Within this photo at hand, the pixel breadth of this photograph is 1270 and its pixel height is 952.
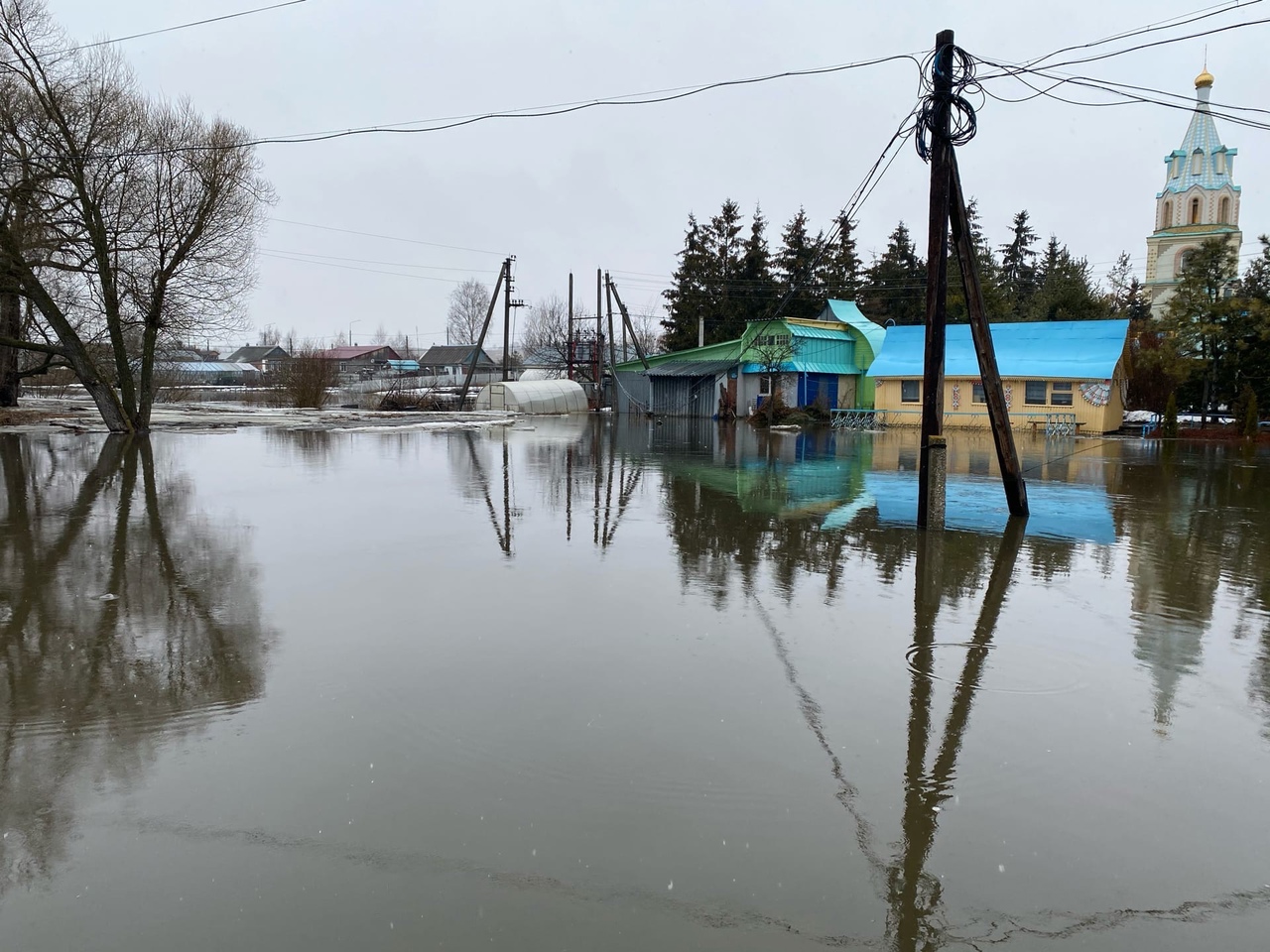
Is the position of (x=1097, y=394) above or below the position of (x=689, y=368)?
below

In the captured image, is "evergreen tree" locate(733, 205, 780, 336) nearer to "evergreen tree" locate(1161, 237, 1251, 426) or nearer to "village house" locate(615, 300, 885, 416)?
"village house" locate(615, 300, 885, 416)

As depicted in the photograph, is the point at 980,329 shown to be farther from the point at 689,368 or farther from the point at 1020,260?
the point at 1020,260

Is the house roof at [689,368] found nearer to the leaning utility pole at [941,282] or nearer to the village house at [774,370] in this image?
the village house at [774,370]

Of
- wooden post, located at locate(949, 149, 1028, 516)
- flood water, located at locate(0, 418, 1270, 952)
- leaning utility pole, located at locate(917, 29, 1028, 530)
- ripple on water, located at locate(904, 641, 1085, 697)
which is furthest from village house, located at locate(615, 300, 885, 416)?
ripple on water, located at locate(904, 641, 1085, 697)

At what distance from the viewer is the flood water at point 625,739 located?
3322 millimetres

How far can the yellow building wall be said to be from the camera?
33.9 metres

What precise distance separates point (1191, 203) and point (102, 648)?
65177 mm

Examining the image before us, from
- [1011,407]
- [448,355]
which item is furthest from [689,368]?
[448,355]

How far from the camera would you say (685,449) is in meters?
24.9

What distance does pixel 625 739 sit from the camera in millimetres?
4766

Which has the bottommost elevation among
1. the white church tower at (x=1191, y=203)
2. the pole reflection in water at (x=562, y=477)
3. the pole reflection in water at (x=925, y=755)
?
the pole reflection in water at (x=925, y=755)

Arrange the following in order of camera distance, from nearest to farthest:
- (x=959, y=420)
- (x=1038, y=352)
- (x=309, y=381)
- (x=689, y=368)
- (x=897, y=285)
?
(x=1038, y=352) < (x=959, y=420) < (x=309, y=381) < (x=689, y=368) < (x=897, y=285)

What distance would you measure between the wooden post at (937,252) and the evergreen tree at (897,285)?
45.4 meters

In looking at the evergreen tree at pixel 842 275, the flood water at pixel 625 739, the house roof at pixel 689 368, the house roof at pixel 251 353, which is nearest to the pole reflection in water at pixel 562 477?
the flood water at pixel 625 739
